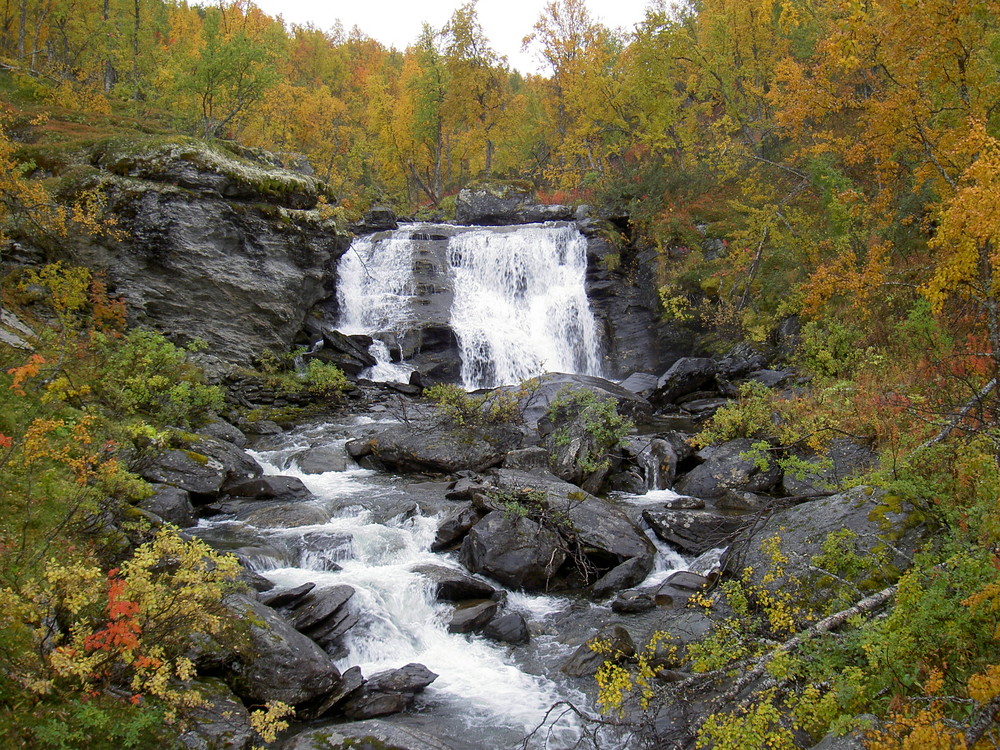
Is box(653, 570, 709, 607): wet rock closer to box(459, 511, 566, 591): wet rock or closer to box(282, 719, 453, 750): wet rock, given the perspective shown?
box(459, 511, 566, 591): wet rock

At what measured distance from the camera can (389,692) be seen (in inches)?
230

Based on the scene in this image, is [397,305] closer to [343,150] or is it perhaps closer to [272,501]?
[272,501]

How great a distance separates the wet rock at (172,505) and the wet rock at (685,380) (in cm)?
1260

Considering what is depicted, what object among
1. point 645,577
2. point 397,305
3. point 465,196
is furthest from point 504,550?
point 465,196

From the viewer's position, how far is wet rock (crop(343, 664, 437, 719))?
18.6ft

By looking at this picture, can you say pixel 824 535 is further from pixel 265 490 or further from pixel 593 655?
pixel 265 490

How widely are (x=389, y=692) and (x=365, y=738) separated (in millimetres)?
945

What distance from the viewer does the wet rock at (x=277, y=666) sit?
17.6 feet

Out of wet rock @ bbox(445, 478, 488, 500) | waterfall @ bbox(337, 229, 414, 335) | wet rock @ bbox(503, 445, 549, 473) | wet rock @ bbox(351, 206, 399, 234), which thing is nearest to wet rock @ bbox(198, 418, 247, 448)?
wet rock @ bbox(445, 478, 488, 500)

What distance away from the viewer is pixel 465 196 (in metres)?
31.9

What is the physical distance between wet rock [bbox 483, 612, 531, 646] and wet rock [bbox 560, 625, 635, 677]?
27.6 inches

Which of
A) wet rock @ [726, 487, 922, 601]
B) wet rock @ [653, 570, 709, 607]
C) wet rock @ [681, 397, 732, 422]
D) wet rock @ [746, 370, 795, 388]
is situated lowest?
wet rock @ [653, 570, 709, 607]

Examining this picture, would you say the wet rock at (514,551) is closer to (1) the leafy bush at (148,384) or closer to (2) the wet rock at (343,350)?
(1) the leafy bush at (148,384)

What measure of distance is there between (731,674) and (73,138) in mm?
21540
